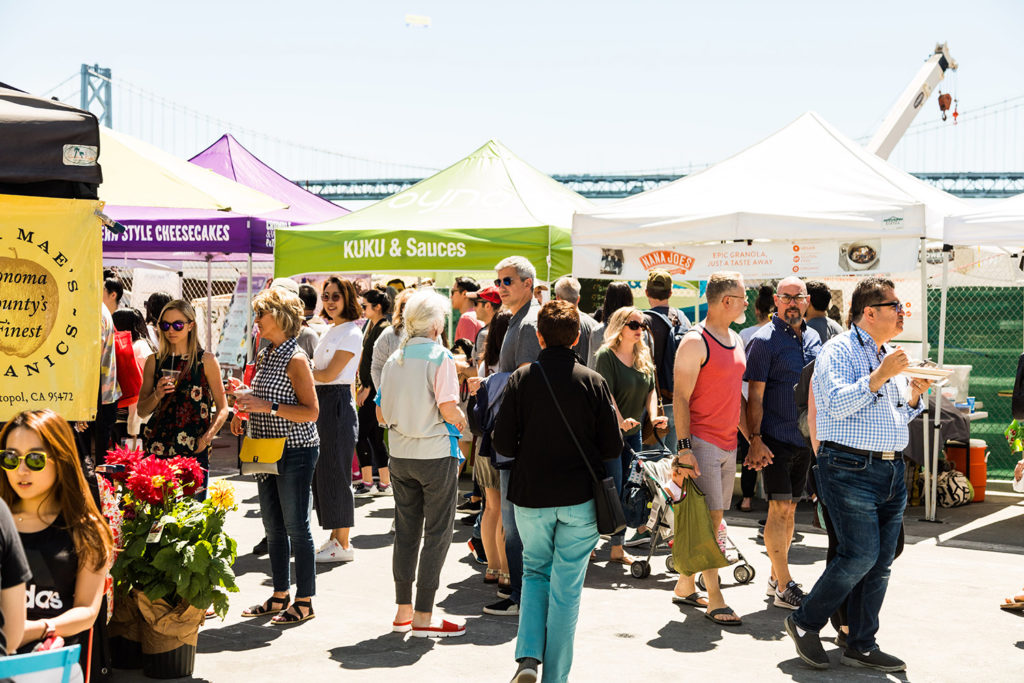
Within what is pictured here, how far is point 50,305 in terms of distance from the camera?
3871 millimetres

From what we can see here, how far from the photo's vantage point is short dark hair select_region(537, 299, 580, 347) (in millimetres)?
4316

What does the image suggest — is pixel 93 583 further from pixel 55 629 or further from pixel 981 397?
pixel 981 397

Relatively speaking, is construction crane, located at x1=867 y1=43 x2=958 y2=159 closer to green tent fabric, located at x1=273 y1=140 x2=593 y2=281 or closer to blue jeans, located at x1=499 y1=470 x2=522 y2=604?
green tent fabric, located at x1=273 y1=140 x2=593 y2=281

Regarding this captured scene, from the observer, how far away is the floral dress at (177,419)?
19.5 feet

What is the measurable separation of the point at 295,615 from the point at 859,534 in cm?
283

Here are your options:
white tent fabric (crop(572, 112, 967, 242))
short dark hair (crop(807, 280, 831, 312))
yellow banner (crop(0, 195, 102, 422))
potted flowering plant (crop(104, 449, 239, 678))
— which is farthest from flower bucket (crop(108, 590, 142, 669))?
white tent fabric (crop(572, 112, 967, 242))

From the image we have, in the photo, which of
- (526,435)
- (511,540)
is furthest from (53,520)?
(511,540)

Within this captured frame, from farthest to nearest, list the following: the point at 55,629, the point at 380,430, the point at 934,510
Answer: the point at 380,430 < the point at 934,510 < the point at 55,629

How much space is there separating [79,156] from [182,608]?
1.95 metres

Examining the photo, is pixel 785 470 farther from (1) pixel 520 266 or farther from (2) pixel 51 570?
(2) pixel 51 570

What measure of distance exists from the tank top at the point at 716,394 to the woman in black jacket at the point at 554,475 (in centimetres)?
117

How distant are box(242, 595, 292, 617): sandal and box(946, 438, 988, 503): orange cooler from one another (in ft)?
20.9

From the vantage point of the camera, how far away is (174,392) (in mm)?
5938

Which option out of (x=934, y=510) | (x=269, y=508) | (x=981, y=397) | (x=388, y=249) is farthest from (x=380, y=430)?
(x=981, y=397)
